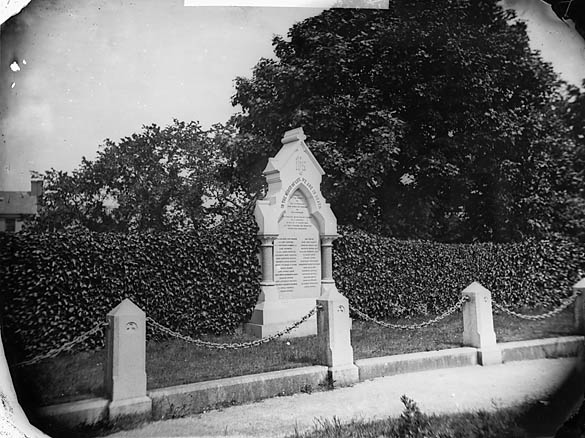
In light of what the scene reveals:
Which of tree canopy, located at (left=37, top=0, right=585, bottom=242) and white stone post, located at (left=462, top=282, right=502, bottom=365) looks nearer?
tree canopy, located at (left=37, top=0, right=585, bottom=242)

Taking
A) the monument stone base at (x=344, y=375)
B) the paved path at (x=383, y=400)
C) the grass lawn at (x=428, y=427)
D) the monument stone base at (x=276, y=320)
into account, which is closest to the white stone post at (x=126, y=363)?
the paved path at (x=383, y=400)

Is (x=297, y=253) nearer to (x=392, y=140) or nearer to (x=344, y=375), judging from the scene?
(x=392, y=140)

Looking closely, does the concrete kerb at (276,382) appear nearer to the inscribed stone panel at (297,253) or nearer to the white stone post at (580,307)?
the white stone post at (580,307)

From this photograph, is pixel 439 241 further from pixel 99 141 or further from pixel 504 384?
pixel 99 141

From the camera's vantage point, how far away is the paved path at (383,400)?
2.74m

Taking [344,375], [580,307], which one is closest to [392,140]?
[580,307]

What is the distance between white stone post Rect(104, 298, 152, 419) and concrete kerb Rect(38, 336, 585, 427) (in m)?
0.07

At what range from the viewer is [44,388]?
270 centimetres

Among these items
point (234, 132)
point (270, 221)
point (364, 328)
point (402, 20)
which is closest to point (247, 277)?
point (270, 221)

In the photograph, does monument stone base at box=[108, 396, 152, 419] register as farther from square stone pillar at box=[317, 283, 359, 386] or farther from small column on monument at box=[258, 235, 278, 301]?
small column on monument at box=[258, 235, 278, 301]

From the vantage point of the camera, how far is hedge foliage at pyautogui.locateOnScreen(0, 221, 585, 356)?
3.22 meters

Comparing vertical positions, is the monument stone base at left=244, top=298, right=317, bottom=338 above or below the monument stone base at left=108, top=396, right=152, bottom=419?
above

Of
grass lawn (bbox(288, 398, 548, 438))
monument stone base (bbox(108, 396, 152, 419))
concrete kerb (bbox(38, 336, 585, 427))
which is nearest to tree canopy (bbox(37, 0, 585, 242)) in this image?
concrete kerb (bbox(38, 336, 585, 427))

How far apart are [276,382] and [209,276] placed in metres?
2.01
